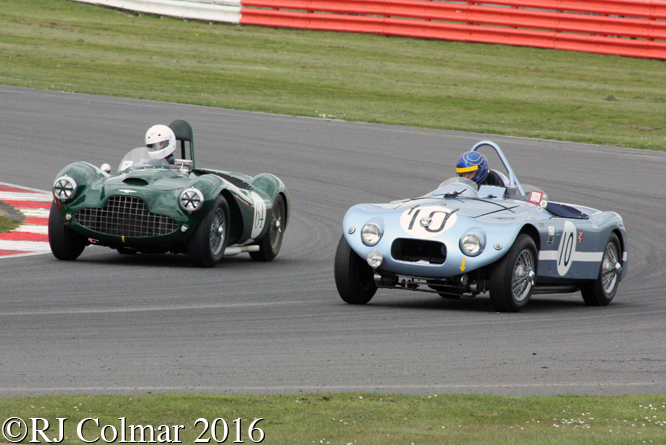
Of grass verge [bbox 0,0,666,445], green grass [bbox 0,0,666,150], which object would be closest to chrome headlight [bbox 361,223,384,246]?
grass verge [bbox 0,0,666,445]

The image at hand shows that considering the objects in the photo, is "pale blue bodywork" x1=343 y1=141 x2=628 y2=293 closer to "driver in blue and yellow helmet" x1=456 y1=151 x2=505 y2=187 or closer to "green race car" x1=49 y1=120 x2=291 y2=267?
"driver in blue and yellow helmet" x1=456 y1=151 x2=505 y2=187

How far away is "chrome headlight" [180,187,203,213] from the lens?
1022 cm

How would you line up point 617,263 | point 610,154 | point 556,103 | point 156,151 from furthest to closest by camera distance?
1. point 556,103
2. point 610,154
3. point 156,151
4. point 617,263

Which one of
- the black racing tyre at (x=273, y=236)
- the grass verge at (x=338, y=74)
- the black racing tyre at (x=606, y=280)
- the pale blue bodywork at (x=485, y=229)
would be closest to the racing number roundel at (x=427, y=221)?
the pale blue bodywork at (x=485, y=229)

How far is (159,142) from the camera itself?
11297mm

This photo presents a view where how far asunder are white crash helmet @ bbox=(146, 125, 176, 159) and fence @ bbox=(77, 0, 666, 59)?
1882 centimetres

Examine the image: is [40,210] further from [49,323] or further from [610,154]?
[610,154]

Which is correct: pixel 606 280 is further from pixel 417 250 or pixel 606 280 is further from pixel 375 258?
pixel 375 258

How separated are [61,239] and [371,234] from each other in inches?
133

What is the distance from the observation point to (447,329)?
7.72 meters

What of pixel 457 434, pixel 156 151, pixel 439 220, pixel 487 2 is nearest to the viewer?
pixel 457 434

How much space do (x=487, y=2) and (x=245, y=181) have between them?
725 inches

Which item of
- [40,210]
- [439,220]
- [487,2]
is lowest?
[40,210]

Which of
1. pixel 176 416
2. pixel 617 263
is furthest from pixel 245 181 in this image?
pixel 176 416
